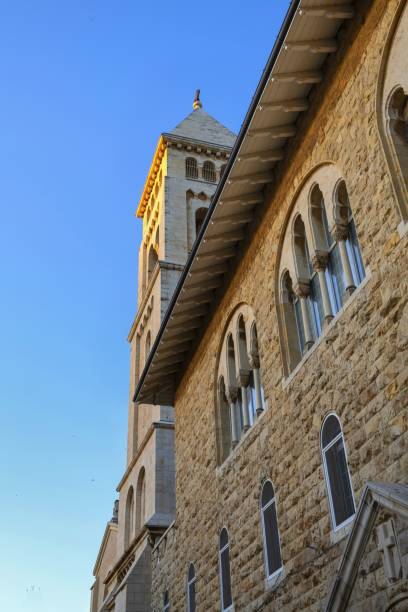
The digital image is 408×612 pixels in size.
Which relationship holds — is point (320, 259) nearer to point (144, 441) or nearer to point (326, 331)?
point (326, 331)

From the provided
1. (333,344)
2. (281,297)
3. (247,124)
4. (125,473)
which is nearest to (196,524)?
(281,297)

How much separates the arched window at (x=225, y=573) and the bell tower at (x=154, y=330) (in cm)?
1022

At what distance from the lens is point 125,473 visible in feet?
98.3

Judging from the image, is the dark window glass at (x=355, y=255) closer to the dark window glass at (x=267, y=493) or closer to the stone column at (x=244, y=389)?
the dark window glass at (x=267, y=493)

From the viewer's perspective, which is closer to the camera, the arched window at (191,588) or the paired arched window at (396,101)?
the paired arched window at (396,101)

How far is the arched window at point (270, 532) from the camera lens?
10.6m

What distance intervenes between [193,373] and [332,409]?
7.98 meters

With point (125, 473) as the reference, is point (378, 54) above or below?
below

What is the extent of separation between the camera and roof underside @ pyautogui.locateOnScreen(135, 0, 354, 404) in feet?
33.7

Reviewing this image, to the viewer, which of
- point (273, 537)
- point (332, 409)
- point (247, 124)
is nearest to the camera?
point (332, 409)

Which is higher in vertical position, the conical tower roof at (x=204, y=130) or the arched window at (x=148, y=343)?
the conical tower roof at (x=204, y=130)

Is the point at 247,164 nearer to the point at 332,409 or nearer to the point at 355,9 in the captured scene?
the point at 355,9

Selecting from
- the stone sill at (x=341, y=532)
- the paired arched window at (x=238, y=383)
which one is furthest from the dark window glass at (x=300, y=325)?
the stone sill at (x=341, y=532)

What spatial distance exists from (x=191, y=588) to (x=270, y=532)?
15.4 feet
